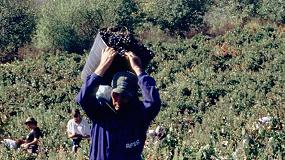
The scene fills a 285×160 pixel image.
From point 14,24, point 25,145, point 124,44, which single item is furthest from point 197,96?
point 14,24

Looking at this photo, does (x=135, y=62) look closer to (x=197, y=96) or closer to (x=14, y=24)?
(x=197, y=96)

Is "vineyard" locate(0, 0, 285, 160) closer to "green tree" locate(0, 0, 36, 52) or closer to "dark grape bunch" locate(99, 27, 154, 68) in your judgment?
"green tree" locate(0, 0, 36, 52)

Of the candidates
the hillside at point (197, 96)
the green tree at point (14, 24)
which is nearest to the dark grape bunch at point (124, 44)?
the hillside at point (197, 96)

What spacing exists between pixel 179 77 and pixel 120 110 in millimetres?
15809

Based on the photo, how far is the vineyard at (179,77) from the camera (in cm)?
761

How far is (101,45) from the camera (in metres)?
3.81

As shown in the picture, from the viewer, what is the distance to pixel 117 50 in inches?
146

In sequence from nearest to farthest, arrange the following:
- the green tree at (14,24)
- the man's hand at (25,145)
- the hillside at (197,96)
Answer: the hillside at (197,96) → the man's hand at (25,145) → the green tree at (14,24)

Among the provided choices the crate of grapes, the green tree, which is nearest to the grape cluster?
the crate of grapes

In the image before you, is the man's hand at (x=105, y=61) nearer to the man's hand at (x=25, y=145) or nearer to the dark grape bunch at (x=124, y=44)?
the dark grape bunch at (x=124, y=44)

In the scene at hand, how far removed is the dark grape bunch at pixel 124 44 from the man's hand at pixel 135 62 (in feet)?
0.16

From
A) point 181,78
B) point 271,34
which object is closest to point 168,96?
point 181,78

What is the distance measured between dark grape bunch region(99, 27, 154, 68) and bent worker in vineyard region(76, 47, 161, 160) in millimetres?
75

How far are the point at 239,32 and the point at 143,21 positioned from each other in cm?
822
